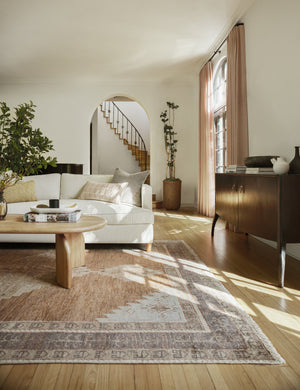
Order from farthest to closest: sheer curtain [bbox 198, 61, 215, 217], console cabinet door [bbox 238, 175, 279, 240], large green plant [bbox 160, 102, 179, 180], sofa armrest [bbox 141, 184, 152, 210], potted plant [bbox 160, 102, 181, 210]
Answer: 1. large green plant [bbox 160, 102, 179, 180]
2. potted plant [bbox 160, 102, 181, 210]
3. sheer curtain [bbox 198, 61, 215, 217]
4. sofa armrest [bbox 141, 184, 152, 210]
5. console cabinet door [bbox 238, 175, 279, 240]

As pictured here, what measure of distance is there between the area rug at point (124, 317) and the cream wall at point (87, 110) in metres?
5.11

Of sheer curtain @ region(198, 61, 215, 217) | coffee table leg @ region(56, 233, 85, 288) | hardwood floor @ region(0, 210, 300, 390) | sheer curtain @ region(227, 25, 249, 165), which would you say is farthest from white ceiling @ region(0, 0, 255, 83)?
hardwood floor @ region(0, 210, 300, 390)

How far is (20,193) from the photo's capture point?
12.2 ft

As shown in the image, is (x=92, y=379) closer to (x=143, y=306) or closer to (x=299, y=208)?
(x=143, y=306)

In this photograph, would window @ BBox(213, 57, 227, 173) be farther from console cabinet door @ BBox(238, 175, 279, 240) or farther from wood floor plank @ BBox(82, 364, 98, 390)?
wood floor plank @ BBox(82, 364, 98, 390)

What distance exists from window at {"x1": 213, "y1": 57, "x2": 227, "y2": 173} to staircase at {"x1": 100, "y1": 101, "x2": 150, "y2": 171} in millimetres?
4742

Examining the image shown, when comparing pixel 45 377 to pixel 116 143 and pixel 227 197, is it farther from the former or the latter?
pixel 116 143

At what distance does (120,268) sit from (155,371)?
1418mm

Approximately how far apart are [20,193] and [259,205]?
270 centimetres

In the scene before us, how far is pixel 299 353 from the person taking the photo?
143cm

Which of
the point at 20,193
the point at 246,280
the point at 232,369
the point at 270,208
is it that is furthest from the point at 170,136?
the point at 232,369

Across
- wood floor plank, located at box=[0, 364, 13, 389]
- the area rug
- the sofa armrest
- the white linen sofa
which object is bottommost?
wood floor plank, located at box=[0, 364, 13, 389]

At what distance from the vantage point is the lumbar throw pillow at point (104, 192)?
3.62 metres

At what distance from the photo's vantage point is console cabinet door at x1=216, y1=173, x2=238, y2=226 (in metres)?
3.22
